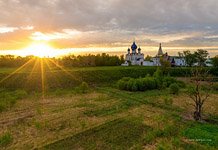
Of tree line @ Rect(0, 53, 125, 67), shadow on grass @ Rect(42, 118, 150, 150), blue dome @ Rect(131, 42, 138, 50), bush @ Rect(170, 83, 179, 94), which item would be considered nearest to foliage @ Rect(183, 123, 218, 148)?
shadow on grass @ Rect(42, 118, 150, 150)

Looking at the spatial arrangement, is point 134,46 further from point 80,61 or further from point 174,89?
point 174,89

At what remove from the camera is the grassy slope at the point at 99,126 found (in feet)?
31.8

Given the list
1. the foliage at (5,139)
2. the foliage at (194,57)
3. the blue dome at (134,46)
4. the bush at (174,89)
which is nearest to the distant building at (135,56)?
the blue dome at (134,46)

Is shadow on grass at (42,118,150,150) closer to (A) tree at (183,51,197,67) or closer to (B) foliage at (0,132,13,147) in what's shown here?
(B) foliage at (0,132,13,147)

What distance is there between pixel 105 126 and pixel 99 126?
0.31 metres

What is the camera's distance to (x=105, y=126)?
1192cm

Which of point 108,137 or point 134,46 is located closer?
point 108,137

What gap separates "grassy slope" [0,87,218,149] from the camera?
31.8 feet

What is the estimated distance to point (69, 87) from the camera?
28.0m

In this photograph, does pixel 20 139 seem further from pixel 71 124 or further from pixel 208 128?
pixel 208 128

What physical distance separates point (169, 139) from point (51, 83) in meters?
21.0

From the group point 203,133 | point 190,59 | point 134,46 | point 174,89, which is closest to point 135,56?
point 134,46

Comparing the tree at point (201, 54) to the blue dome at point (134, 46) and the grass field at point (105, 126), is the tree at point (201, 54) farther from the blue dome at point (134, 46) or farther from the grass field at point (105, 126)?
the grass field at point (105, 126)

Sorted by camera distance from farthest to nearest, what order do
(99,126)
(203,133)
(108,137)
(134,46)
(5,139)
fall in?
(134,46), (99,126), (203,133), (108,137), (5,139)
